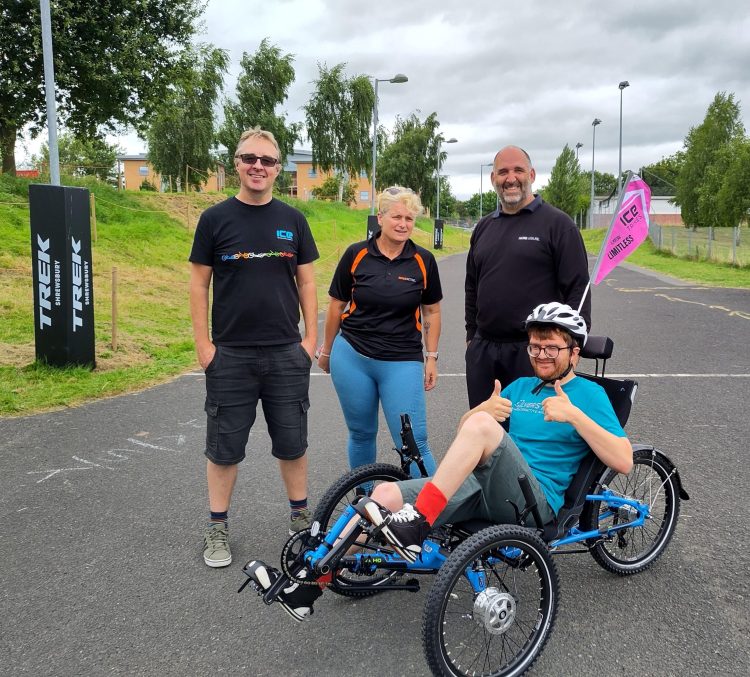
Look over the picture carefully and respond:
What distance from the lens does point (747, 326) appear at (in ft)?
35.8

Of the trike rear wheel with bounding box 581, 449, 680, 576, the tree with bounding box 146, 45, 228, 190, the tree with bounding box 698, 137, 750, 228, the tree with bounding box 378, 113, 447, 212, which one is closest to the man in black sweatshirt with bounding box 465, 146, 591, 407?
the trike rear wheel with bounding box 581, 449, 680, 576

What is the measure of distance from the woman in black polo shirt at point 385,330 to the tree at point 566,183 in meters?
66.3

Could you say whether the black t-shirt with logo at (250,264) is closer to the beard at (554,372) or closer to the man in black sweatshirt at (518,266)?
the man in black sweatshirt at (518,266)

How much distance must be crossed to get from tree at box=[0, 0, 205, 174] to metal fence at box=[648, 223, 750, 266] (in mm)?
20338

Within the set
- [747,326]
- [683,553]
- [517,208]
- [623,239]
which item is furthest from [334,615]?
[747,326]

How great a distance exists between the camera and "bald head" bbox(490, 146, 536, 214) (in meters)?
3.36

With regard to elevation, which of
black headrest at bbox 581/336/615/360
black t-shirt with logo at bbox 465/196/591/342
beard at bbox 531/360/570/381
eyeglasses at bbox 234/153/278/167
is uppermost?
eyeglasses at bbox 234/153/278/167

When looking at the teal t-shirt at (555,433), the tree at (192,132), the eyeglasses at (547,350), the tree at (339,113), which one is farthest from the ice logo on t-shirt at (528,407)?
the tree at (339,113)

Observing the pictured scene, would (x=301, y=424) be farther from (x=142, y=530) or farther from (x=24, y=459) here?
(x=24, y=459)

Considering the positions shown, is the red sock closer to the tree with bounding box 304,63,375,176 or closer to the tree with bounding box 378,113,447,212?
the tree with bounding box 304,63,375,176

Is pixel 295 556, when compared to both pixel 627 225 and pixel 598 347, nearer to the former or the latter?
pixel 598 347

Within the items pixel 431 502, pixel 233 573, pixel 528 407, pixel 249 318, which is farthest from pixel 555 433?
pixel 233 573

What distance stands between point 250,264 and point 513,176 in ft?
4.62

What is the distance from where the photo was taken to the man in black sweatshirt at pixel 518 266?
335 centimetres
